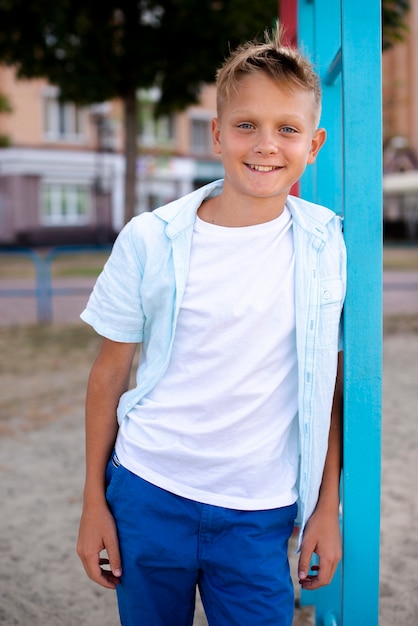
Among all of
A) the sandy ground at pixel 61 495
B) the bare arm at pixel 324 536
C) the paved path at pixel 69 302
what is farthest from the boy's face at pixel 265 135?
the paved path at pixel 69 302

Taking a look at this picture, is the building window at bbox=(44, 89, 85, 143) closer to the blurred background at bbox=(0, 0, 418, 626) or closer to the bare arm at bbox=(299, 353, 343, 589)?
the blurred background at bbox=(0, 0, 418, 626)

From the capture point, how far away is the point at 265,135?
1.31 m

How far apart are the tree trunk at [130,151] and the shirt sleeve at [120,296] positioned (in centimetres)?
699

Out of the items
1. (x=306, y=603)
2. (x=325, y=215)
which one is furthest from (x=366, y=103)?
(x=306, y=603)

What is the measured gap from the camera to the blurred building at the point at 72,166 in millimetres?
25672

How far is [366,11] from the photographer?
52.2 inches

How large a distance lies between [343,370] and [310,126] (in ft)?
1.58

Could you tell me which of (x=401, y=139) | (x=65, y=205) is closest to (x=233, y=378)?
(x=65, y=205)

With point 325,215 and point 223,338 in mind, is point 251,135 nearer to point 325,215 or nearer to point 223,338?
point 325,215

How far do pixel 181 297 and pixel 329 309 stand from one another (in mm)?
282

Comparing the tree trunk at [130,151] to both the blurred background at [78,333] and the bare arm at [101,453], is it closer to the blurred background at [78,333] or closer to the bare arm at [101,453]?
the blurred background at [78,333]

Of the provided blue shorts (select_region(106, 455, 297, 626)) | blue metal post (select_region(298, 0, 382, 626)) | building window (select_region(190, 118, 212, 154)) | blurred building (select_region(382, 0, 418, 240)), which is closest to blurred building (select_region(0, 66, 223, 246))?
building window (select_region(190, 118, 212, 154))

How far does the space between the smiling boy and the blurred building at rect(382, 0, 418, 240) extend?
2339 centimetres

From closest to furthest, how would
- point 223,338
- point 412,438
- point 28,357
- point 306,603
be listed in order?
1. point 223,338
2. point 306,603
3. point 412,438
4. point 28,357
